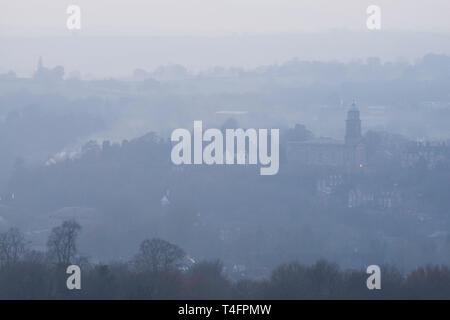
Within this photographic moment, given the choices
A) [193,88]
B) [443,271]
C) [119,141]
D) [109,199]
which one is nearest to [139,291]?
[443,271]

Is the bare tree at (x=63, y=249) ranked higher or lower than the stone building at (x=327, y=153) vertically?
lower

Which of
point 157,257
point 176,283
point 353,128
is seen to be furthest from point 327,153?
point 176,283

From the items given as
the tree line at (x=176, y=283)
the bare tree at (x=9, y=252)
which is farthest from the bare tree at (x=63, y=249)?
the bare tree at (x=9, y=252)

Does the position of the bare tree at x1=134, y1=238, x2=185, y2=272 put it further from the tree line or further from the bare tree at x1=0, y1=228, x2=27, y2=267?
the bare tree at x1=0, y1=228, x2=27, y2=267

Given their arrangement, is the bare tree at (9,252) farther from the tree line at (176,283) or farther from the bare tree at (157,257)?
the bare tree at (157,257)

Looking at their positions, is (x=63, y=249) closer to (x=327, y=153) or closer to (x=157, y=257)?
(x=157, y=257)

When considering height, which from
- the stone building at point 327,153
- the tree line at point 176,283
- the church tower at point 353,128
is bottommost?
the tree line at point 176,283

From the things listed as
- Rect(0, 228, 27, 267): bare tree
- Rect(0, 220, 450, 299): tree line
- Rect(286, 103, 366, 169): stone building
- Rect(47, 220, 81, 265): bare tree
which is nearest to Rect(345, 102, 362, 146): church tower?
Rect(286, 103, 366, 169): stone building
